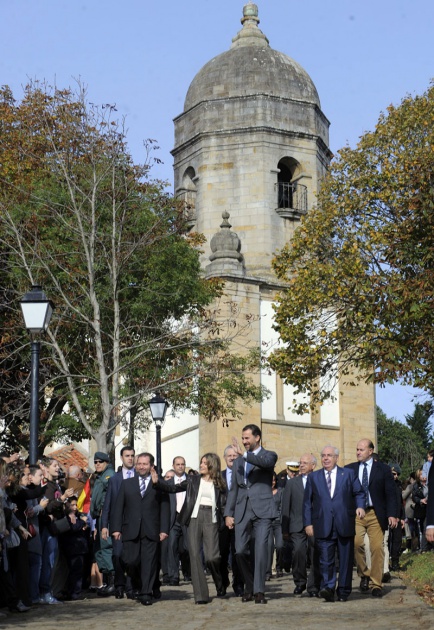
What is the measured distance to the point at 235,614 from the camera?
13641 millimetres

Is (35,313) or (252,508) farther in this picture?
(35,313)

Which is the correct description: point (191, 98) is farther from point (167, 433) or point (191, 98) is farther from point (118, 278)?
point (118, 278)

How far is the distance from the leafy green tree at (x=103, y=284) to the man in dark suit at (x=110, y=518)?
773 centimetres

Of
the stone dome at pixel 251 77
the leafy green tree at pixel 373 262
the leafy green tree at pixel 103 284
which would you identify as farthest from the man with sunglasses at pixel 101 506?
the stone dome at pixel 251 77

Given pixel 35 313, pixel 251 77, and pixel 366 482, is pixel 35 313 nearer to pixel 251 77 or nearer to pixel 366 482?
pixel 366 482

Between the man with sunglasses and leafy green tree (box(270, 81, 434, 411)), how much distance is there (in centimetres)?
1088

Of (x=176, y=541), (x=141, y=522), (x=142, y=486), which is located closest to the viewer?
(x=141, y=522)

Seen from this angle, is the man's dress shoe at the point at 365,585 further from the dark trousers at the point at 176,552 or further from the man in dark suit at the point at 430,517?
Result: the man in dark suit at the point at 430,517

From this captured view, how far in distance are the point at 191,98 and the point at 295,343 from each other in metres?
19.5

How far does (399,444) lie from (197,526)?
90.6m

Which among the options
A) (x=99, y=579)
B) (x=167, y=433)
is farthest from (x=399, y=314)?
(x=167, y=433)

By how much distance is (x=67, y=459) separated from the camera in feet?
181

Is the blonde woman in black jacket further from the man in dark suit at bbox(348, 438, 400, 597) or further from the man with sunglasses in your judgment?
the man in dark suit at bbox(348, 438, 400, 597)

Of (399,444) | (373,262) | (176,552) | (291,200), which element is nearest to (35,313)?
(176,552)
